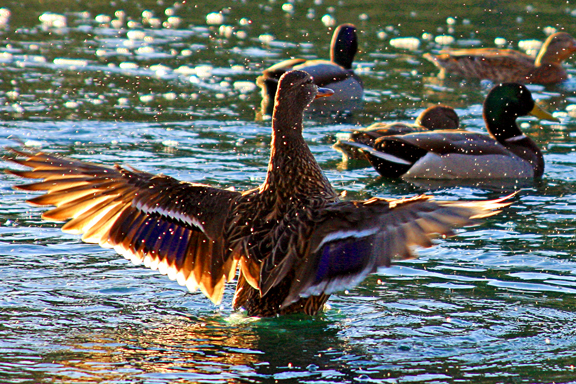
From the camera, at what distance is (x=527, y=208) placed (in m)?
9.08

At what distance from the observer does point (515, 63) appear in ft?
51.9

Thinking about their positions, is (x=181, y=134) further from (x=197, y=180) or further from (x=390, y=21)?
(x=390, y=21)

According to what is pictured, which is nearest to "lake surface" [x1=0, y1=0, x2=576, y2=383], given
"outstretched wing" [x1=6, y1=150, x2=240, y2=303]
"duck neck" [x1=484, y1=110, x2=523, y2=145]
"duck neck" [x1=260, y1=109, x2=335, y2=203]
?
"outstretched wing" [x1=6, y1=150, x2=240, y2=303]

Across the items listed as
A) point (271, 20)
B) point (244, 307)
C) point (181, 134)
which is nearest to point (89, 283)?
point (244, 307)

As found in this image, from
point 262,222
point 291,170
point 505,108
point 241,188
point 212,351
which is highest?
point 505,108

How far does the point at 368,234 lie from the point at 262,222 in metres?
0.81

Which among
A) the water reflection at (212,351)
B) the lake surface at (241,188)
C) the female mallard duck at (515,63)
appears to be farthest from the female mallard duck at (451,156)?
the female mallard duck at (515,63)

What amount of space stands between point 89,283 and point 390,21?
14.8m

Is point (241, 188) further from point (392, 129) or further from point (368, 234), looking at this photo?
point (368, 234)

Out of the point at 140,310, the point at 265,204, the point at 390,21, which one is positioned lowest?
the point at 140,310

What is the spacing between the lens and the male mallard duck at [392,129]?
10664mm

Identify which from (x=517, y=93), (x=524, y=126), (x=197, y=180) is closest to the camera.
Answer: (x=197, y=180)

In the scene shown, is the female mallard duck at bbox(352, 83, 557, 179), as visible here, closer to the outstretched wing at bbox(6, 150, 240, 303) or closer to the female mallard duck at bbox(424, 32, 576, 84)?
the outstretched wing at bbox(6, 150, 240, 303)

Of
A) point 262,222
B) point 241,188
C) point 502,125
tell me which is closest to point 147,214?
point 262,222
